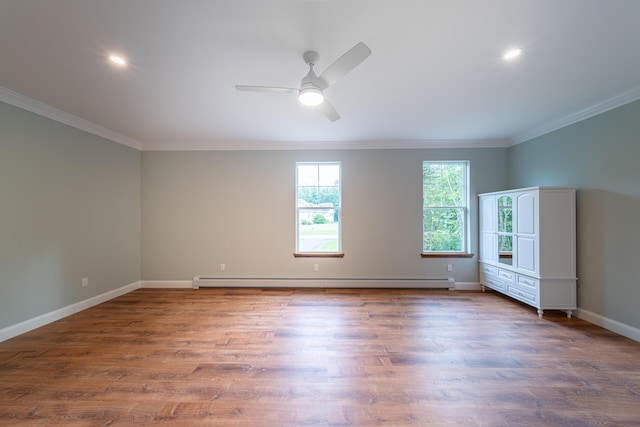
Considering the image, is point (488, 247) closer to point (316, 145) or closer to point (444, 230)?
point (444, 230)

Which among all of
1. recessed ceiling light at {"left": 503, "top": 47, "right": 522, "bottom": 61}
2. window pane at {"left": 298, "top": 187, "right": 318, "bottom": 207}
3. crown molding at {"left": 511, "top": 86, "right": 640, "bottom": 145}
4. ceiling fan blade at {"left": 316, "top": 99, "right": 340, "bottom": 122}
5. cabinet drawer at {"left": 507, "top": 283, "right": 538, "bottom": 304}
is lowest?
cabinet drawer at {"left": 507, "top": 283, "right": 538, "bottom": 304}

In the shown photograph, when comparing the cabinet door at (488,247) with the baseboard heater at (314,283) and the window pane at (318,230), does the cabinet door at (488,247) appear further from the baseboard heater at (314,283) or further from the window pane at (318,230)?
the window pane at (318,230)

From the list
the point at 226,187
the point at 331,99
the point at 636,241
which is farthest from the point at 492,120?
the point at 226,187

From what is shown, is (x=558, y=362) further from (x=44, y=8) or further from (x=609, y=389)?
(x=44, y=8)

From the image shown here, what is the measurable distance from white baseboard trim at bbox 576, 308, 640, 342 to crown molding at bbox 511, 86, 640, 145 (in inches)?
93.1

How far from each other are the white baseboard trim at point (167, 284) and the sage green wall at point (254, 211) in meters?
0.10

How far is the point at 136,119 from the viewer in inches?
124

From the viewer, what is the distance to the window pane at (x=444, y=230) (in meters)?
4.23

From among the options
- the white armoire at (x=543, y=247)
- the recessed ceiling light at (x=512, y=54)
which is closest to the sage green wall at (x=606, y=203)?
the white armoire at (x=543, y=247)

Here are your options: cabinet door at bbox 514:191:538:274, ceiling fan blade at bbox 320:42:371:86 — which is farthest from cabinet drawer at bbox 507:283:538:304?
ceiling fan blade at bbox 320:42:371:86

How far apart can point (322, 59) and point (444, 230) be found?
3536 mm

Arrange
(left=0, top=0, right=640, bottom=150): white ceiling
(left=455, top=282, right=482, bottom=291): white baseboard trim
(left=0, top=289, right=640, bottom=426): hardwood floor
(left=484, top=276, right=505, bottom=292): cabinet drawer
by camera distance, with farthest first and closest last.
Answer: (left=455, top=282, right=482, bottom=291): white baseboard trim
(left=484, top=276, right=505, bottom=292): cabinet drawer
(left=0, top=289, right=640, bottom=426): hardwood floor
(left=0, top=0, right=640, bottom=150): white ceiling

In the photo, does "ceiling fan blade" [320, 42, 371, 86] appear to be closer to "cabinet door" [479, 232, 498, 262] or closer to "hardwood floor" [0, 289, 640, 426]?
"hardwood floor" [0, 289, 640, 426]

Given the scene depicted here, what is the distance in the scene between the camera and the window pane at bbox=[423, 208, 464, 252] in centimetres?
423
